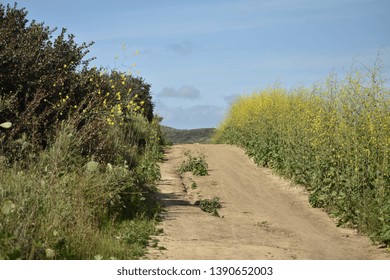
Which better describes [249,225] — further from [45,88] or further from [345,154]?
[45,88]

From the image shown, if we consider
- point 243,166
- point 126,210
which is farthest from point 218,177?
point 126,210

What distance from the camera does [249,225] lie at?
461 inches

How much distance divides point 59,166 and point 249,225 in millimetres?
4021

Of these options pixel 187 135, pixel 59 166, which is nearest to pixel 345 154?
pixel 59 166

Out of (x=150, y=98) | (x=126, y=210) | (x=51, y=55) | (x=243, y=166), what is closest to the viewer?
(x=126, y=210)

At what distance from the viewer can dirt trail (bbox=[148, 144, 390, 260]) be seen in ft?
29.9

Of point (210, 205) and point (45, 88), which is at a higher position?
point (45, 88)

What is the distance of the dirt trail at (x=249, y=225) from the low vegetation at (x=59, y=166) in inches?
24.2

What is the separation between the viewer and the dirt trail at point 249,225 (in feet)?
29.9

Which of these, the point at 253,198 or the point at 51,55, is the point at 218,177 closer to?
the point at 253,198

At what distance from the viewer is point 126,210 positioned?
11.5 metres

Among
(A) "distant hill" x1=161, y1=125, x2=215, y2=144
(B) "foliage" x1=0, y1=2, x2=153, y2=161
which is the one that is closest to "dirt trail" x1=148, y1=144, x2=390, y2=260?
(B) "foliage" x1=0, y1=2, x2=153, y2=161

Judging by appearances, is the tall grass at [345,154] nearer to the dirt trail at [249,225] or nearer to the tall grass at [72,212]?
the dirt trail at [249,225]

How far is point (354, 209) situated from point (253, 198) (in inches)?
141
